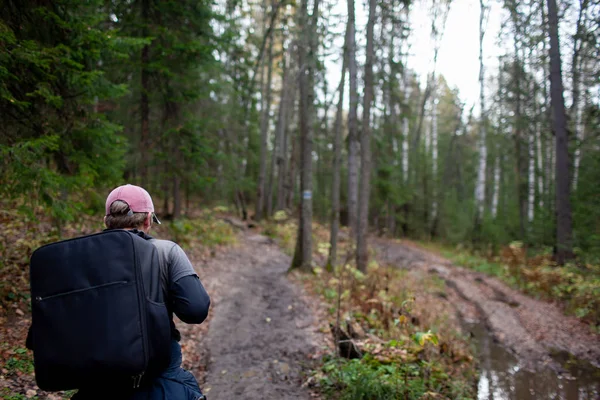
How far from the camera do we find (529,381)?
7.21 m

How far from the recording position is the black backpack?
1.79 m

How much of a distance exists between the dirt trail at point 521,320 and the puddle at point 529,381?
0.33m

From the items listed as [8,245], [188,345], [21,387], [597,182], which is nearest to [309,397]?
[188,345]

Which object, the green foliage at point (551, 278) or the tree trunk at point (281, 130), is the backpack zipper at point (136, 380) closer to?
the green foliage at point (551, 278)

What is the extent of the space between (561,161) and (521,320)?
591cm

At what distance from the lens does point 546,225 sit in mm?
16328

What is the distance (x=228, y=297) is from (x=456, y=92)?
1048 inches

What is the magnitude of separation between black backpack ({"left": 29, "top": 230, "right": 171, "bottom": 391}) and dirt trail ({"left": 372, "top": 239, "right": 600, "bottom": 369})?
8341 millimetres

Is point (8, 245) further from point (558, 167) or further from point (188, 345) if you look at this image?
point (558, 167)

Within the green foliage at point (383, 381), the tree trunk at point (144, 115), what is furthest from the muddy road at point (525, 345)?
the tree trunk at point (144, 115)

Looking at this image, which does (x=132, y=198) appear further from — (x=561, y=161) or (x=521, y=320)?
(x=561, y=161)

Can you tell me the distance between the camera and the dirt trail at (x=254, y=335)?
17.7ft

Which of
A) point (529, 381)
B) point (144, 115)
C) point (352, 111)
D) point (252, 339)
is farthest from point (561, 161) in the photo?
point (144, 115)

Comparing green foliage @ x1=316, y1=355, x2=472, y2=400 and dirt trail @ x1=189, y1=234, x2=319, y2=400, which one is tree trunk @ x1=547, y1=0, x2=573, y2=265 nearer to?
dirt trail @ x1=189, y1=234, x2=319, y2=400
